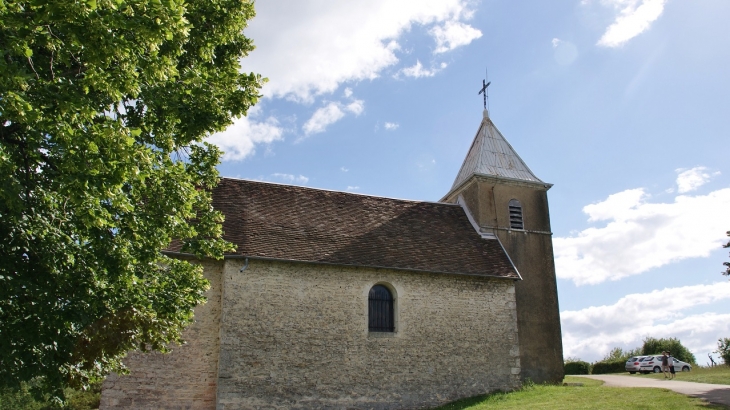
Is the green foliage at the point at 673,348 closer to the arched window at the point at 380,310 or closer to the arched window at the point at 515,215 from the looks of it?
the arched window at the point at 515,215

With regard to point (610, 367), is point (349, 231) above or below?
above

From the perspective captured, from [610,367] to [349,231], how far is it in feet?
66.2

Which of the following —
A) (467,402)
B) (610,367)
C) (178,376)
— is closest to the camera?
(178,376)

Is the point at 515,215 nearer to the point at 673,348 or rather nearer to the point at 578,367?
the point at 578,367

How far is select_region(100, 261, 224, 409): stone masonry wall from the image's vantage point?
1426 cm

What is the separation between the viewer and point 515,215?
21.7 metres

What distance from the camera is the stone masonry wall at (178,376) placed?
46.8 feet

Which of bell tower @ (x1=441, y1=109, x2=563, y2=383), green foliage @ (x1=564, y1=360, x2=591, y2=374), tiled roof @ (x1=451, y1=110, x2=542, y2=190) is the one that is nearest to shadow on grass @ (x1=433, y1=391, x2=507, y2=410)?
bell tower @ (x1=441, y1=109, x2=563, y2=383)

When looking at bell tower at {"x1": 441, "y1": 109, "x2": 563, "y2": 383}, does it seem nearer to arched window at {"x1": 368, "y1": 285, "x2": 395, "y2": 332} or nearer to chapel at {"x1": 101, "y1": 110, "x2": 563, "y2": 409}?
chapel at {"x1": 101, "y1": 110, "x2": 563, "y2": 409}

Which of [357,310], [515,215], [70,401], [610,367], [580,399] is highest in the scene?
[515,215]

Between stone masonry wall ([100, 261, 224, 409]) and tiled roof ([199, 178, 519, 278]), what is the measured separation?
2.29 metres

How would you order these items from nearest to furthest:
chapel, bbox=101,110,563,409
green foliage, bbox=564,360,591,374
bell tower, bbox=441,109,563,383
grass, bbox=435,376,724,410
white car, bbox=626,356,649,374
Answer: grass, bbox=435,376,724,410 → chapel, bbox=101,110,563,409 → bell tower, bbox=441,109,563,383 → white car, bbox=626,356,649,374 → green foliage, bbox=564,360,591,374

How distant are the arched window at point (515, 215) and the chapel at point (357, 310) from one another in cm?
8

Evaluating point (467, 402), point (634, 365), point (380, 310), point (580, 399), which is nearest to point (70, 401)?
point (380, 310)
